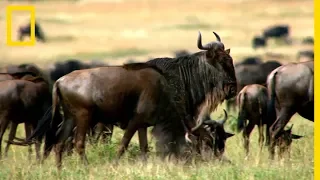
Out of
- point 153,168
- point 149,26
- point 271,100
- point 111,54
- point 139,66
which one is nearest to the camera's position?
point 153,168

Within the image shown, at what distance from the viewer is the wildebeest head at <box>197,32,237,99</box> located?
31.9ft

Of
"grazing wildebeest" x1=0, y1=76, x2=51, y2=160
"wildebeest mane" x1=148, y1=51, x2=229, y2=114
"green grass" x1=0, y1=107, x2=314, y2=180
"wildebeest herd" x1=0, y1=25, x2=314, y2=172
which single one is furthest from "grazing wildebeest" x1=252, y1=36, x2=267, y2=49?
"wildebeest mane" x1=148, y1=51, x2=229, y2=114

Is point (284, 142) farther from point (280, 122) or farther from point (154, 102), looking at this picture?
point (154, 102)

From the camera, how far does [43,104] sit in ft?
35.5

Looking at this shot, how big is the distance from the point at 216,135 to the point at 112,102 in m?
1.12

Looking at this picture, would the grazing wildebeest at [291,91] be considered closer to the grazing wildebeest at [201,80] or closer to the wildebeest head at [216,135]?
the grazing wildebeest at [201,80]

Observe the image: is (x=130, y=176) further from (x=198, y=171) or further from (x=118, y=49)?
(x=118, y=49)

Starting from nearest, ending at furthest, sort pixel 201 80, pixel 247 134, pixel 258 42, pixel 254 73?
1. pixel 201 80
2. pixel 247 134
3. pixel 254 73
4. pixel 258 42

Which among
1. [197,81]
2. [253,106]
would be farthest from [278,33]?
[197,81]

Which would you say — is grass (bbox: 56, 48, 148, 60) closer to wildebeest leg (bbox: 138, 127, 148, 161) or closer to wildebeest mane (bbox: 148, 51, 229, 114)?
wildebeest mane (bbox: 148, 51, 229, 114)

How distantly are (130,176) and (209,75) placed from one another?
215cm

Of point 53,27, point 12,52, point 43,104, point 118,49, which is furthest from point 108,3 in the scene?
point 43,104

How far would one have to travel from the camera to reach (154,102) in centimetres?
945

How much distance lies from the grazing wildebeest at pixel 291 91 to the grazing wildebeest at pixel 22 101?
273 centimetres
